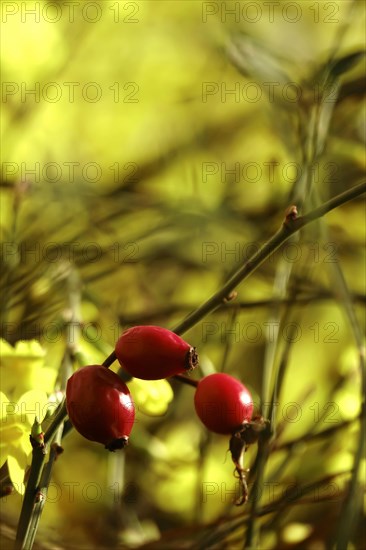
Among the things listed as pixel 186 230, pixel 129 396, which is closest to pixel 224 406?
pixel 129 396

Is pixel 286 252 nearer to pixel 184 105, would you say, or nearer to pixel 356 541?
pixel 356 541

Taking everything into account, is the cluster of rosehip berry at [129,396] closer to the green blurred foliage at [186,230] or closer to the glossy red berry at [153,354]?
the glossy red berry at [153,354]

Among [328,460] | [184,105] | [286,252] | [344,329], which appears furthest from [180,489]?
[184,105]

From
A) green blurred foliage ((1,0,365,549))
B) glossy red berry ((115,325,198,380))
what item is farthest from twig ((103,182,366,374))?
green blurred foliage ((1,0,365,549))

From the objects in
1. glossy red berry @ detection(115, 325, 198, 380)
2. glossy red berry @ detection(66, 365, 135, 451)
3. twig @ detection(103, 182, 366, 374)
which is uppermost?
twig @ detection(103, 182, 366, 374)

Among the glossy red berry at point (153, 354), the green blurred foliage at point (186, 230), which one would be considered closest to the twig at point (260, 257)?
the glossy red berry at point (153, 354)

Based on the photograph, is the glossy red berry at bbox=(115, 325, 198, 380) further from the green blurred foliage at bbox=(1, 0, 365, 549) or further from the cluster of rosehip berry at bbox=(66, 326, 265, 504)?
the green blurred foliage at bbox=(1, 0, 365, 549)

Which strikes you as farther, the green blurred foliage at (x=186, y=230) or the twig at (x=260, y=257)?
the green blurred foliage at (x=186, y=230)
